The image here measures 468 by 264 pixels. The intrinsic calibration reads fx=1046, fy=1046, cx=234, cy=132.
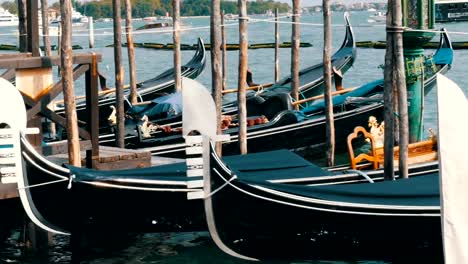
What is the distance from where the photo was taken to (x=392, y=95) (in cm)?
941

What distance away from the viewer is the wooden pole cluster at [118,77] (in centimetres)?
1259

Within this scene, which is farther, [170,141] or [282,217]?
[170,141]

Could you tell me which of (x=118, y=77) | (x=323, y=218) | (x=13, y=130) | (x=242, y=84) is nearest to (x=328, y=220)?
(x=323, y=218)

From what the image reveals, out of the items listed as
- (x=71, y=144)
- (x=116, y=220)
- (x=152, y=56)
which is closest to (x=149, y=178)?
(x=116, y=220)

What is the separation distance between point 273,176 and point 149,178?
3.78ft

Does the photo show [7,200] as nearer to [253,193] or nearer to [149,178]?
[149,178]

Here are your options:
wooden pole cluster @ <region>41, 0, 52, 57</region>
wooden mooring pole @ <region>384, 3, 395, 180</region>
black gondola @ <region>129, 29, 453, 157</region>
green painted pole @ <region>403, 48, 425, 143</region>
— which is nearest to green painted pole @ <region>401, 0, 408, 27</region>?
green painted pole @ <region>403, 48, 425, 143</region>

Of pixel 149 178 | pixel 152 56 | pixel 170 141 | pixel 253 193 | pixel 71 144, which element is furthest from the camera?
pixel 152 56

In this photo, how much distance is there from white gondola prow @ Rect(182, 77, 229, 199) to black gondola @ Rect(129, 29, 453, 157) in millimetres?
4901

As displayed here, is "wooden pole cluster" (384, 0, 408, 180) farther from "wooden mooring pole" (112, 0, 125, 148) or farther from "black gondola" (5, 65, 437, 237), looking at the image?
"wooden mooring pole" (112, 0, 125, 148)

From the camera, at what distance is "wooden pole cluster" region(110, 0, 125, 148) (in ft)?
41.3

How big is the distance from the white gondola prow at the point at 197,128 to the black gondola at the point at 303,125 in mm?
4901

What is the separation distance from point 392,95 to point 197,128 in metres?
2.71

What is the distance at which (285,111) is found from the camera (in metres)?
14.0
